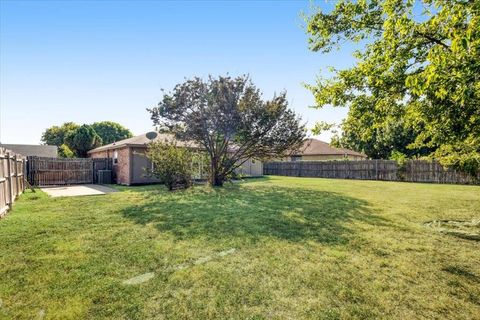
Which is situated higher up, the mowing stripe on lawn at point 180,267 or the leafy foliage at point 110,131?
the leafy foliage at point 110,131

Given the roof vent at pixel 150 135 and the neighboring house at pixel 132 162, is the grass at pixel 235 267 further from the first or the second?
the roof vent at pixel 150 135

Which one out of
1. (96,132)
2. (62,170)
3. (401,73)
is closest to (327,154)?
(62,170)

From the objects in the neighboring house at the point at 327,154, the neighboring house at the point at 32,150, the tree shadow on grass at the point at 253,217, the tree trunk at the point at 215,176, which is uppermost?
the neighboring house at the point at 32,150

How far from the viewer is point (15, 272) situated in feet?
13.1

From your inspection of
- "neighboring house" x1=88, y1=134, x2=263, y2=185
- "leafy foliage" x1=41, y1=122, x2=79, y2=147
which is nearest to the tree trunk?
"neighboring house" x1=88, y1=134, x2=263, y2=185

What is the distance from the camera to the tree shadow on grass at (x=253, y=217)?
6145mm

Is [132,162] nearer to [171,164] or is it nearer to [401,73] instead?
[171,164]

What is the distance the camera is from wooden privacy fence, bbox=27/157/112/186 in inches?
728

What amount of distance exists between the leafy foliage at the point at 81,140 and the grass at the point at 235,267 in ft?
85.8

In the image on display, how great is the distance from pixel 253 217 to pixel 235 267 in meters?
3.66

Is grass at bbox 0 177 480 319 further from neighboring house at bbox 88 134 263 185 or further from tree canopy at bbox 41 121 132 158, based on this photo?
tree canopy at bbox 41 121 132 158

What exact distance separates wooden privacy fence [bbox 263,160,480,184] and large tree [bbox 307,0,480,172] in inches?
508

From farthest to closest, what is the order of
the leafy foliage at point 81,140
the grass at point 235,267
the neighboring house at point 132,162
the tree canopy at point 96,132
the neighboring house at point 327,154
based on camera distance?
the tree canopy at point 96,132 → the neighboring house at point 327,154 → the leafy foliage at point 81,140 → the neighboring house at point 132,162 → the grass at point 235,267

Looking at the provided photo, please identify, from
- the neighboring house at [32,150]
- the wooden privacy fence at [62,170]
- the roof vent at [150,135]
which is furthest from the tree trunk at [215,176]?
the neighboring house at [32,150]
